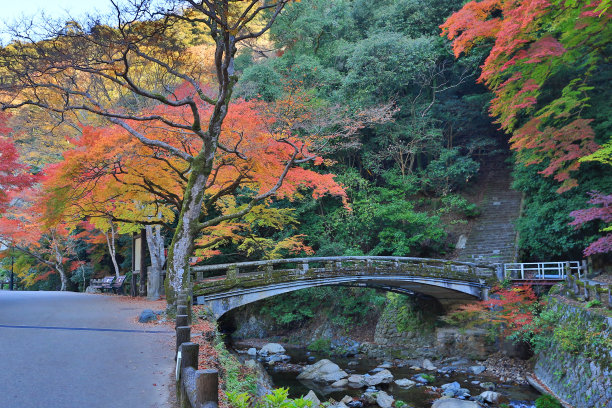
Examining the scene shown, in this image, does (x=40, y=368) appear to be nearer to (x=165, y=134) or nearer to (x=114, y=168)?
(x=114, y=168)

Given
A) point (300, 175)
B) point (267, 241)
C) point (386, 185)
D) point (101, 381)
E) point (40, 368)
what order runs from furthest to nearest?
point (386, 185), point (267, 241), point (300, 175), point (40, 368), point (101, 381)

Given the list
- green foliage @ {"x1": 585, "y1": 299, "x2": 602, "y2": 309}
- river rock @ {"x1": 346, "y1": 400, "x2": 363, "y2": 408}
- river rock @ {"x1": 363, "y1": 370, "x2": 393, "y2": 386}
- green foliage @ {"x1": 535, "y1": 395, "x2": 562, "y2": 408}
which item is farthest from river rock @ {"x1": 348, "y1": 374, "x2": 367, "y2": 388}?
green foliage @ {"x1": 585, "y1": 299, "x2": 602, "y2": 309}

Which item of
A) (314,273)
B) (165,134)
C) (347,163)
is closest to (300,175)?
(314,273)

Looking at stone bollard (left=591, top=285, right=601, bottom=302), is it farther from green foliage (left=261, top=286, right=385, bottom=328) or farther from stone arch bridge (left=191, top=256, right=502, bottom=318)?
green foliage (left=261, top=286, right=385, bottom=328)

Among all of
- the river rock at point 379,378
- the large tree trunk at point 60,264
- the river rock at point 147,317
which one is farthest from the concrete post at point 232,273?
the large tree trunk at point 60,264

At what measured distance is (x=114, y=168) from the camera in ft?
37.0

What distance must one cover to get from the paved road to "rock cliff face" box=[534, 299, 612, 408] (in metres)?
9.59

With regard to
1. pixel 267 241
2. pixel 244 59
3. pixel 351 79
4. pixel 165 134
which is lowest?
pixel 267 241

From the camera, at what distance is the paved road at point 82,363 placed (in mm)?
4516

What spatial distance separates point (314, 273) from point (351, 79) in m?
13.2

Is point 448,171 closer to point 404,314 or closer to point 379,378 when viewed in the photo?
point 404,314

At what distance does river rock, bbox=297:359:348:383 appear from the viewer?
14299 millimetres

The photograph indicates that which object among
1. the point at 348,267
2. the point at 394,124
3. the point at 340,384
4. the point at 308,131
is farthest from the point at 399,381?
the point at 394,124

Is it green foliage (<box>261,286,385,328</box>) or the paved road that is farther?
green foliage (<box>261,286,385,328</box>)
